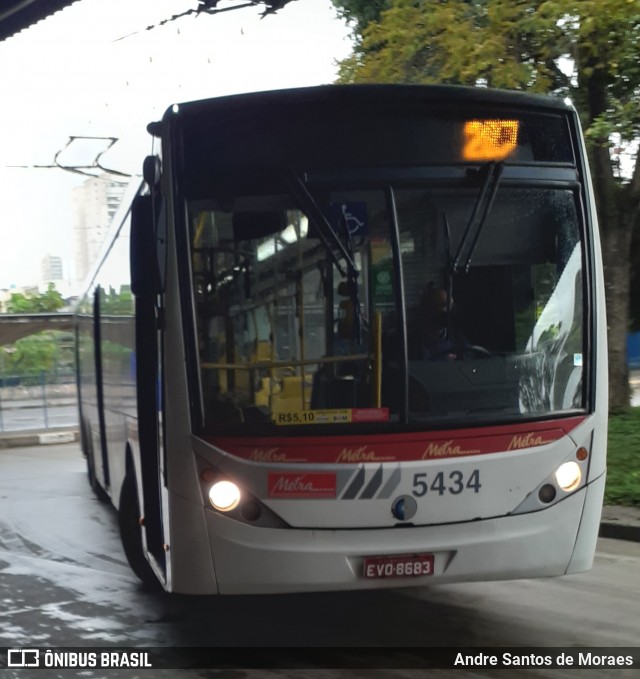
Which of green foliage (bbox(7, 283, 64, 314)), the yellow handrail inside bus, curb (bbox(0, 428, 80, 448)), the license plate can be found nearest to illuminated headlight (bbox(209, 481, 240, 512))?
the license plate

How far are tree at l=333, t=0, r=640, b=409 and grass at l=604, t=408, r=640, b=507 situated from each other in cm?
78

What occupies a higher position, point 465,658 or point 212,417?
point 212,417

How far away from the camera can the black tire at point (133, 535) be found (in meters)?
8.05

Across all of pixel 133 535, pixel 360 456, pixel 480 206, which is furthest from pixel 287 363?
pixel 133 535

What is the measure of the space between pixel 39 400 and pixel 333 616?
24741mm

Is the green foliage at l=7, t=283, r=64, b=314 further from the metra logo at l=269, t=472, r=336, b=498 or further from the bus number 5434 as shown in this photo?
the bus number 5434

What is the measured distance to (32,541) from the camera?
1083cm

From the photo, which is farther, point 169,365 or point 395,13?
point 395,13

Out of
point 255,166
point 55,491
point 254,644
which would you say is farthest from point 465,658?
point 55,491

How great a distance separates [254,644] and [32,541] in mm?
5183

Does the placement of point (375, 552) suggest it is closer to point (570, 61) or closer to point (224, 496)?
point (224, 496)

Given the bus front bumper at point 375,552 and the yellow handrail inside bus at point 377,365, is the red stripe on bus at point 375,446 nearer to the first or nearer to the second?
the yellow handrail inside bus at point 377,365

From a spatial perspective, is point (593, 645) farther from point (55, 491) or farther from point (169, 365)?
point (55, 491)

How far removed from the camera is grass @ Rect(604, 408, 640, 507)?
10.2 metres
